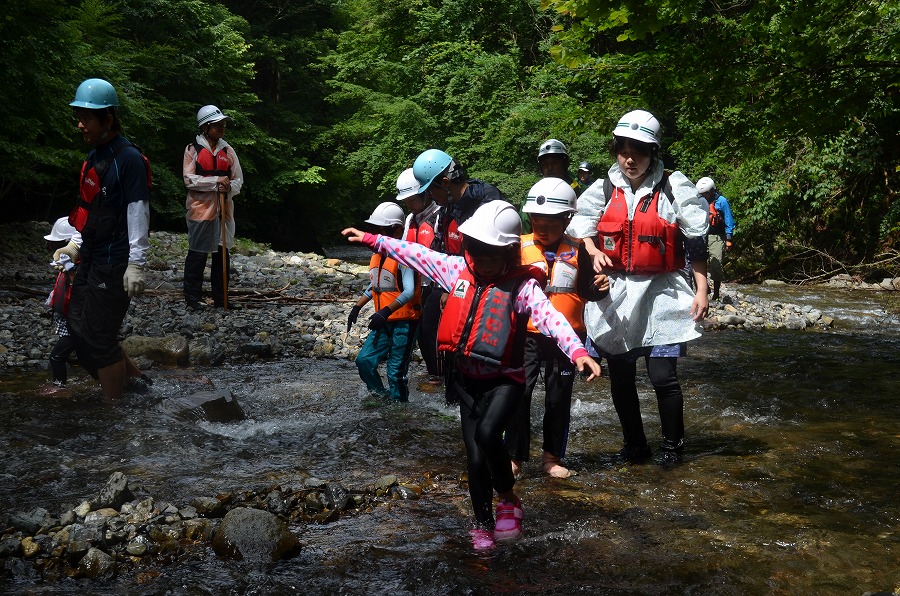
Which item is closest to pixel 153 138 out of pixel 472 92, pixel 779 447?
pixel 472 92

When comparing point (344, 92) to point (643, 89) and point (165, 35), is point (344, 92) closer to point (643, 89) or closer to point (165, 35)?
point (165, 35)

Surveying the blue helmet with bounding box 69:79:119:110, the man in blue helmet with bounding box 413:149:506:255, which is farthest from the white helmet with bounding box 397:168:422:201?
the blue helmet with bounding box 69:79:119:110

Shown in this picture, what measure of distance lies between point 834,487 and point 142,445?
4329 mm

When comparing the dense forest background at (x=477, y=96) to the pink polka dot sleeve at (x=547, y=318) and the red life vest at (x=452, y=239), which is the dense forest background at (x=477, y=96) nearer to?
the red life vest at (x=452, y=239)

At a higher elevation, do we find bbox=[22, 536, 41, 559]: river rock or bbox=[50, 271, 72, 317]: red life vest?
bbox=[50, 271, 72, 317]: red life vest

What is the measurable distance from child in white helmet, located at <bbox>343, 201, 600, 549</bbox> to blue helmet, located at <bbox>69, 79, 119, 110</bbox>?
10.4 feet

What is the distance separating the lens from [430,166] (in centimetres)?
594

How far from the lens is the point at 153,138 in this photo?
2298 centimetres

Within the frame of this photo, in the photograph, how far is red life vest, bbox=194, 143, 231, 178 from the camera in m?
11.4

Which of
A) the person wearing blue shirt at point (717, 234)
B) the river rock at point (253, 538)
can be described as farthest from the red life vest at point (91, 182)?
the person wearing blue shirt at point (717, 234)

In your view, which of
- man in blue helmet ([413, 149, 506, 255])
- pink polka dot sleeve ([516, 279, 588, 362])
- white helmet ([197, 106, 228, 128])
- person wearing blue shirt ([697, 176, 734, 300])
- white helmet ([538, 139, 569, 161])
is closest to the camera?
pink polka dot sleeve ([516, 279, 588, 362])

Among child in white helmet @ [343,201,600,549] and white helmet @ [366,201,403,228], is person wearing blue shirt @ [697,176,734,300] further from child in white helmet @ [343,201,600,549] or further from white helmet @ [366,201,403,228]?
child in white helmet @ [343,201,600,549]

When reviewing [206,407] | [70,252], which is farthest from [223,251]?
[206,407]

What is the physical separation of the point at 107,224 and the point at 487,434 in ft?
11.4
